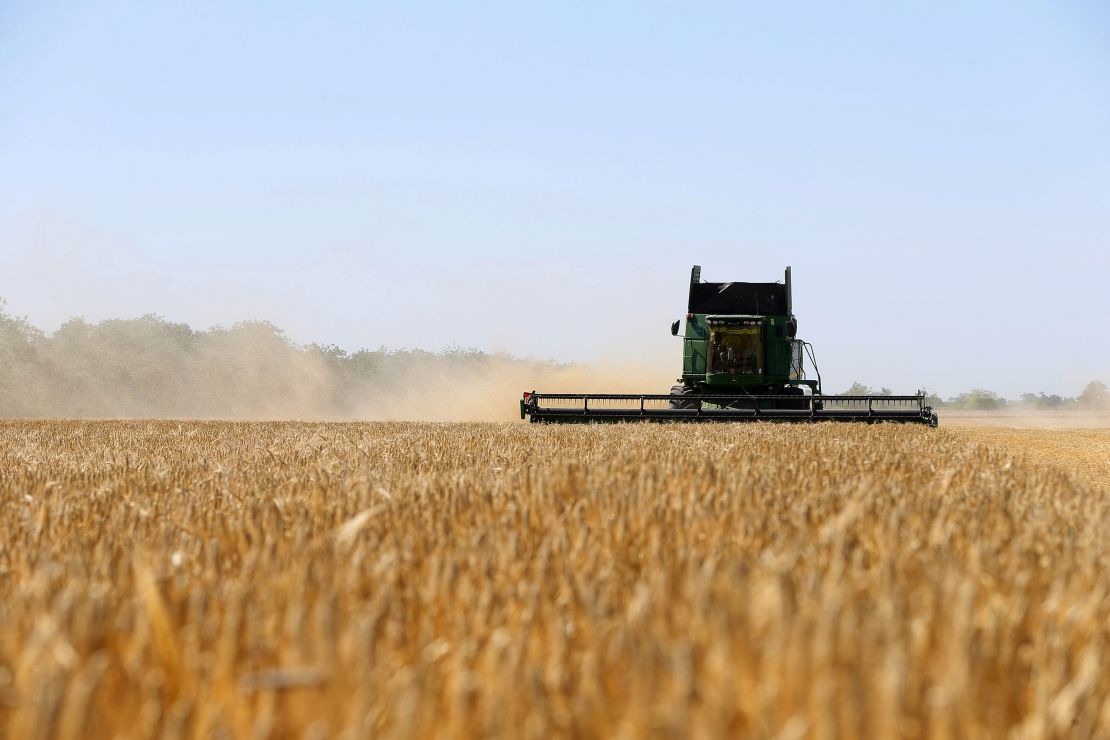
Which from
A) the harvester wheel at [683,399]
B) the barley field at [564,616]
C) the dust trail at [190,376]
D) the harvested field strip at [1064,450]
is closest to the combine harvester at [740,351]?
the harvester wheel at [683,399]

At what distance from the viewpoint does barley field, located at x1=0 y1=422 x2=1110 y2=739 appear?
61.9 inches

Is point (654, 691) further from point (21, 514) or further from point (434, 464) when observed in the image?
point (434, 464)

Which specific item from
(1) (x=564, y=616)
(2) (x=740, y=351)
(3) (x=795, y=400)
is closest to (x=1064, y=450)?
(3) (x=795, y=400)

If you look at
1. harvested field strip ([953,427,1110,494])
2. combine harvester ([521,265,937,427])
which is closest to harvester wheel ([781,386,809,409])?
combine harvester ([521,265,937,427])

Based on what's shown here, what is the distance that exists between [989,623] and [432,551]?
1661 millimetres

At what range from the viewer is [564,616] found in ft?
7.57

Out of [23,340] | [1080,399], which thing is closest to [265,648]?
[23,340]

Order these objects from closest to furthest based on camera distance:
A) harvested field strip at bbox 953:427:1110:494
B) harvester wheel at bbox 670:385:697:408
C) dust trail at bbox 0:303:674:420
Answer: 1. harvested field strip at bbox 953:427:1110:494
2. harvester wheel at bbox 670:385:697:408
3. dust trail at bbox 0:303:674:420

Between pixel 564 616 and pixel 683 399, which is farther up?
pixel 683 399

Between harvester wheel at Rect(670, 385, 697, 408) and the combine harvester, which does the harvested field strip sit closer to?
the combine harvester

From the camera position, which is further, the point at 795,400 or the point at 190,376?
the point at 190,376

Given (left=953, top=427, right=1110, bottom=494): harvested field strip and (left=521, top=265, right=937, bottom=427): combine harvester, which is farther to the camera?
(left=521, top=265, right=937, bottom=427): combine harvester

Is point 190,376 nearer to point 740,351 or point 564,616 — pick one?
point 740,351

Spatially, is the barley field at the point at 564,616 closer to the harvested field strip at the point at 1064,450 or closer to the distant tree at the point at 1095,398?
the harvested field strip at the point at 1064,450
